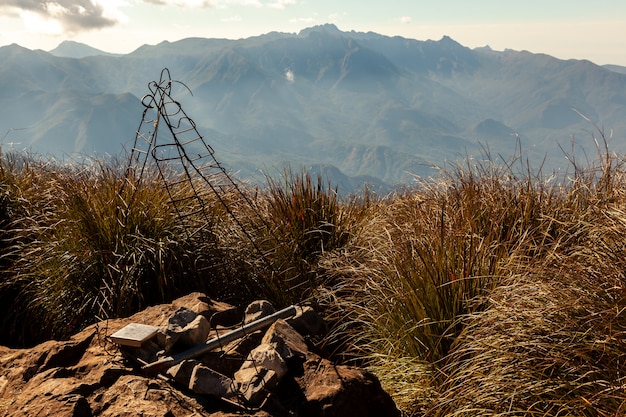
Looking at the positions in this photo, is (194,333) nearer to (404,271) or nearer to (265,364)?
(265,364)

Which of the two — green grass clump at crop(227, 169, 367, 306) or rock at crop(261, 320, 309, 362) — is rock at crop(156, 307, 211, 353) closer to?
rock at crop(261, 320, 309, 362)

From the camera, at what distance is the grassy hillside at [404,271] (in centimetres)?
271

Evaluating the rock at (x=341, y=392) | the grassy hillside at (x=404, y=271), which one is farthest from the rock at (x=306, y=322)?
the rock at (x=341, y=392)

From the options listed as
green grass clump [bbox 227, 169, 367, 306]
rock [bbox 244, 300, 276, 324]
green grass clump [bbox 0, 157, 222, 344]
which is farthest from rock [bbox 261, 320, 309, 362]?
green grass clump [bbox 0, 157, 222, 344]

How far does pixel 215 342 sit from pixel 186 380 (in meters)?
0.32

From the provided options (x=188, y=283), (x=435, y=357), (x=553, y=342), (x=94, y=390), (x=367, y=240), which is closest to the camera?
(x=94, y=390)

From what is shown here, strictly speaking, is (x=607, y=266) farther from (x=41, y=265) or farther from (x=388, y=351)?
(x=41, y=265)

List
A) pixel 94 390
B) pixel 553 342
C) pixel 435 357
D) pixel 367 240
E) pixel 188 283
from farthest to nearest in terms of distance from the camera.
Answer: pixel 367 240 → pixel 188 283 → pixel 435 357 → pixel 553 342 → pixel 94 390

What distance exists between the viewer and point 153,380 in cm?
242

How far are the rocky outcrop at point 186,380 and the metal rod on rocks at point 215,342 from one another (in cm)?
4

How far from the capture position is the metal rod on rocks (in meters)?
2.51

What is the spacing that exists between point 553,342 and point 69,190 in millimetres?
3980

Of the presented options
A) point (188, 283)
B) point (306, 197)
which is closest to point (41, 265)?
point (188, 283)

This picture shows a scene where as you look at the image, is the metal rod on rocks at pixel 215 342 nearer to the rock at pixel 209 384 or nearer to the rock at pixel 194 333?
the rock at pixel 194 333
